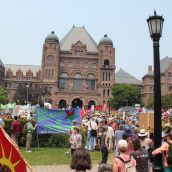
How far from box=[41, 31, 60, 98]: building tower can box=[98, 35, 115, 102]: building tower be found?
42.7ft

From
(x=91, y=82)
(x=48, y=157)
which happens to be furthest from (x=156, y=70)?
(x=91, y=82)

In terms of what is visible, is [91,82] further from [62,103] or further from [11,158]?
[11,158]

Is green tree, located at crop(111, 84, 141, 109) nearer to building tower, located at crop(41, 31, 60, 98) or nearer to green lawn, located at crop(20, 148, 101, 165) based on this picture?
building tower, located at crop(41, 31, 60, 98)

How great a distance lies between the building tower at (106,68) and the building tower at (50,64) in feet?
42.7

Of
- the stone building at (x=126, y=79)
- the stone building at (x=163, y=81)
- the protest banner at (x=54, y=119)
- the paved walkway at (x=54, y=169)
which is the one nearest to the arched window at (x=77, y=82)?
the stone building at (x=126, y=79)

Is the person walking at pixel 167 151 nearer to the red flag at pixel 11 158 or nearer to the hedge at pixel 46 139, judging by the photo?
the red flag at pixel 11 158

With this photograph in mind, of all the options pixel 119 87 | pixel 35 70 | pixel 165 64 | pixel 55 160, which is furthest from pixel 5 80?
pixel 55 160

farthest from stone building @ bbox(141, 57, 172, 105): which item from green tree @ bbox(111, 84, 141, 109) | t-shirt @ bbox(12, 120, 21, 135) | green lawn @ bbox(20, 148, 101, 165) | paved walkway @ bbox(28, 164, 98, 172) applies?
paved walkway @ bbox(28, 164, 98, 172)

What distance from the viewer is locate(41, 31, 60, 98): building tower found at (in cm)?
9188

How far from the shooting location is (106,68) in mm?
94375

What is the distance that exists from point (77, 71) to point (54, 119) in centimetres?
7797

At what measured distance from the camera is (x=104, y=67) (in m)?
94.3

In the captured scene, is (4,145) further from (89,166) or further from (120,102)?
(120,102)

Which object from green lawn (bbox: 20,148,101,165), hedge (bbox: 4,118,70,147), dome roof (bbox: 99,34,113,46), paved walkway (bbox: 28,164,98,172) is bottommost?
paved walkway (bbox: 28,164,98,172)
